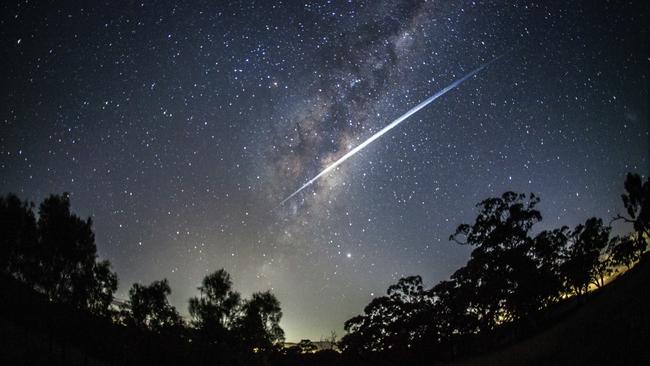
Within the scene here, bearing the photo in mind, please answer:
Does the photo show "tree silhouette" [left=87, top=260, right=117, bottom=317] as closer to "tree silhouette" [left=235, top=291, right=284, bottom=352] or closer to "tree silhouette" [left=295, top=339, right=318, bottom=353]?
"tree silhouette" [left=235, top=291, right=284, bottom=352]

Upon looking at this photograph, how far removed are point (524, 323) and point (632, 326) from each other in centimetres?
2310

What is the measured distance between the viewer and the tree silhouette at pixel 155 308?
32.0 metres

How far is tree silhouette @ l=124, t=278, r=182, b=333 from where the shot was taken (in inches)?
1259

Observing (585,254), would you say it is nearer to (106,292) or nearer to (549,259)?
(549,259)

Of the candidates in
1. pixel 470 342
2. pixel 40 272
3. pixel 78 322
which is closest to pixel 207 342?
pixel 78 322

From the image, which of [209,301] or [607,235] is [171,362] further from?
[607,235]

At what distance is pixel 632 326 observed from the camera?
13469mm

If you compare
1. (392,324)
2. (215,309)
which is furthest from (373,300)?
(215,309)

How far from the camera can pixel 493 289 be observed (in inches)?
1180

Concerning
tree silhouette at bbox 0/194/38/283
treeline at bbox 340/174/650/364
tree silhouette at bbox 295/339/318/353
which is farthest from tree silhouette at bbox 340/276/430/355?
tree silhouette at bbox 0/194/38/283

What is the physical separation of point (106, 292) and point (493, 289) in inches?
1202

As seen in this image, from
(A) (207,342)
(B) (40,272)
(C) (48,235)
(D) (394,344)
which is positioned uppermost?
(C) (48,235)

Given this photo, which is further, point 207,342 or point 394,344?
point 394,344

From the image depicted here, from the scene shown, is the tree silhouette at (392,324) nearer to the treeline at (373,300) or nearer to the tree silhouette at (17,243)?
the treeline at (373,300)
